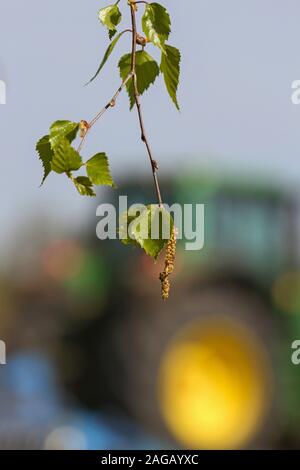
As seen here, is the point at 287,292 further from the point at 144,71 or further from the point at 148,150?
the point at 148,150

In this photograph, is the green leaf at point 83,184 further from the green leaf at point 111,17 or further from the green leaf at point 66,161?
the green leaf at point 111,17

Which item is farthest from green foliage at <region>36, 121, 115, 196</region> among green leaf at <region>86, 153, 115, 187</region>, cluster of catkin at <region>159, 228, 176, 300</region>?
cluster of catkin at <region>159, 228, 176, 300</region>

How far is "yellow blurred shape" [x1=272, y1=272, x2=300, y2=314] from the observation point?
18.8ft

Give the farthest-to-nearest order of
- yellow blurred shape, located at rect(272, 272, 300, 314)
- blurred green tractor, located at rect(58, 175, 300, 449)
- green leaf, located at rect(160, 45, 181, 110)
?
yellow blurred shape, located at rect(272, 272, 300, 314)
blurred green tractor, located at rect(58, 175, 300, 449)
green leaf, located at rect(160, 45, 181, 110)

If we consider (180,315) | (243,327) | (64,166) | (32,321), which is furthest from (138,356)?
(64,166)

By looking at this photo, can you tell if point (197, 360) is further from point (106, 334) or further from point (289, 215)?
point (289, 215)

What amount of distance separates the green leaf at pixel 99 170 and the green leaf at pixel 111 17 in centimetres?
16

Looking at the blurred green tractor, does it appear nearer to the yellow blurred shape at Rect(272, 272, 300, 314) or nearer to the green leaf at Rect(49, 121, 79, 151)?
the yellow blurred shape at Rect(272, 272, 300, 314)

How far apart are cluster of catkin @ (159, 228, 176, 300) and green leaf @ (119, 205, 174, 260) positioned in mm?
26

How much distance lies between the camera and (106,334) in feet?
18.1

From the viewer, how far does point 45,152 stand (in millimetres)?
1116

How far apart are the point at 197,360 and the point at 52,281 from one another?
1501 millimetres

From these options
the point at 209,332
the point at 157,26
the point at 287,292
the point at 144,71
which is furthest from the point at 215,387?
the point at 157,26

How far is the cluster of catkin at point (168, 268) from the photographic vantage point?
1.09 metres
